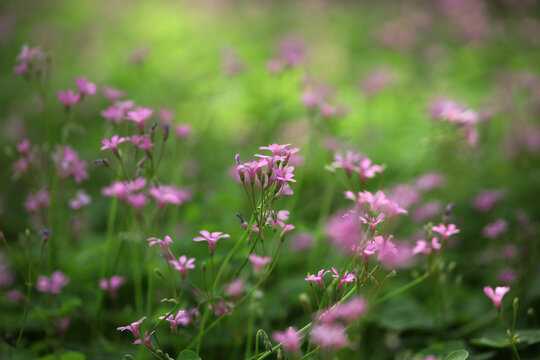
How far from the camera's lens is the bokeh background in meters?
2.39

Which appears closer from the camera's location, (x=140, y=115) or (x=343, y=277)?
(x=343, y=277)

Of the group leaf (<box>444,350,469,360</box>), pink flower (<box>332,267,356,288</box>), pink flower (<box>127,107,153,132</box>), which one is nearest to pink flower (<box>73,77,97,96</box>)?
pink flower (<box>127,107,153,132</box>)

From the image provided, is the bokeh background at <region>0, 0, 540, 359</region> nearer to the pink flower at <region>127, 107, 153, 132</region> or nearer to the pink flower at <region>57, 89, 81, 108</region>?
the pink flower at <region>57, 89, 81, 108</region>

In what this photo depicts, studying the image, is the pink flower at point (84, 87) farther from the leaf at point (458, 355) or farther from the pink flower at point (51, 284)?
the leaf at point (458, 355)

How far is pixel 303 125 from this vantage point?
4367 mm

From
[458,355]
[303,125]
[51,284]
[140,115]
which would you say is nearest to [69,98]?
[140,115]

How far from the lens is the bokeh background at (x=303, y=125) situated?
94.2 inches

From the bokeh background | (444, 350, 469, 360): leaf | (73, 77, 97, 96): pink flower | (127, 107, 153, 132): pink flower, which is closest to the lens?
(444, 350, 469, 360): leaf

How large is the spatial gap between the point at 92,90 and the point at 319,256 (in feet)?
5.71

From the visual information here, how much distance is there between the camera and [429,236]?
1.71 meters

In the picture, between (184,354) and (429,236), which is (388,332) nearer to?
(429,236)

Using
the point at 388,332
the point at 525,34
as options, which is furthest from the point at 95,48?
the point at 525,34

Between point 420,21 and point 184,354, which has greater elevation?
point 420,21

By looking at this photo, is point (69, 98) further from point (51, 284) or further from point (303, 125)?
point (303, 125)
